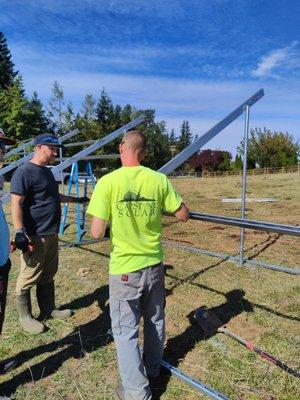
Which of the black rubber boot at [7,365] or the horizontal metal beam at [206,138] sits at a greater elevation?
the horizontal metal beam at [206,138]

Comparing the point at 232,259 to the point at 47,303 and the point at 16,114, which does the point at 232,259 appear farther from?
the point at 16,114

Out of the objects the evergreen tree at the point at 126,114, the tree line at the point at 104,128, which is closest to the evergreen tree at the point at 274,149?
the tree line at the point at 104,128

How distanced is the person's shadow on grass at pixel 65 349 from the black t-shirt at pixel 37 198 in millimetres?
1096

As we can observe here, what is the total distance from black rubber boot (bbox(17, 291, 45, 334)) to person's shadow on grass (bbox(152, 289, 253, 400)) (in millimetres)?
1387

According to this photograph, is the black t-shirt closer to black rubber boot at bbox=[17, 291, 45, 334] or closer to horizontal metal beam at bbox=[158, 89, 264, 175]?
black rubber boot at bbox=[17, 291, 45, 334]

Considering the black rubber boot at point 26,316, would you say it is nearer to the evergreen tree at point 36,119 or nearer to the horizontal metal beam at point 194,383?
the horizontal metal beam at point 194,383

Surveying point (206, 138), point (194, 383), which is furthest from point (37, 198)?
point (194, 383)

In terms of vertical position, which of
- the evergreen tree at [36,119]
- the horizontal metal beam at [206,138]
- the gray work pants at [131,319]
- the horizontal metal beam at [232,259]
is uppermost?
the evergreen tree at [36,119]

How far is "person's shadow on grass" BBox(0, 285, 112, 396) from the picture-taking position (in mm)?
3215

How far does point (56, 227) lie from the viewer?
404cm

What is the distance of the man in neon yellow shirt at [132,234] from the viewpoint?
266 cm

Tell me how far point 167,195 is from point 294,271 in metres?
3.40

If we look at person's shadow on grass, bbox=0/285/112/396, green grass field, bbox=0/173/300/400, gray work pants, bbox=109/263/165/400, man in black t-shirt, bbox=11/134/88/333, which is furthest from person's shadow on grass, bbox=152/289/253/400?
man in black t-shirt, bbox=11/134/88/333

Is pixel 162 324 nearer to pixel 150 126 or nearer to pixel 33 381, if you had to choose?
pixel 33 381
